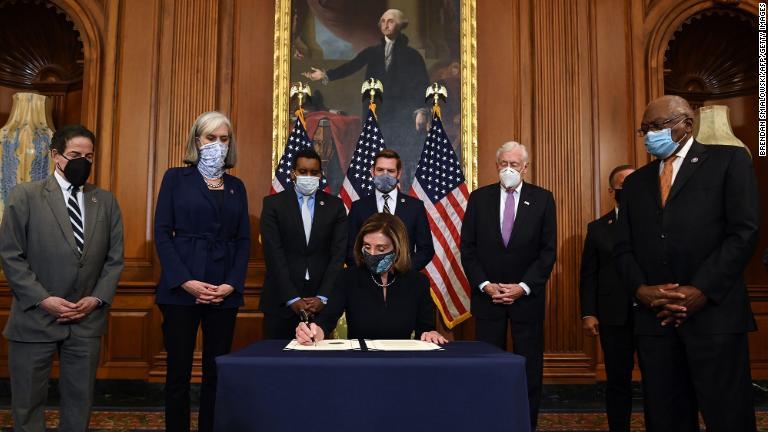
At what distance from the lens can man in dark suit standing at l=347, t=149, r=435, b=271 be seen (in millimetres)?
4555

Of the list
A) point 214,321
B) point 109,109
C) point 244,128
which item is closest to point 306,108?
point 244,128

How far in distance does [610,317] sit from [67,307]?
334 cm

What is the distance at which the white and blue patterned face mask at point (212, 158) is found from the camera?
381 cm

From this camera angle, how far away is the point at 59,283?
140 inches

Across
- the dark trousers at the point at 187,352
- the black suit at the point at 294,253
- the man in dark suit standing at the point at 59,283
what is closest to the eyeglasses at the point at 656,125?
the black suit at the point at 294,253

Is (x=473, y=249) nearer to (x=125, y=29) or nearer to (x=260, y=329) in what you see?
(x=260, y=329)

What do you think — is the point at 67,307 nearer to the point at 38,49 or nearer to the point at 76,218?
the point at 76,218

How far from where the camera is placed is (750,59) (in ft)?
22.2

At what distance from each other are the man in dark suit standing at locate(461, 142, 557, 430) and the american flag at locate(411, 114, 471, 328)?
3.79ft

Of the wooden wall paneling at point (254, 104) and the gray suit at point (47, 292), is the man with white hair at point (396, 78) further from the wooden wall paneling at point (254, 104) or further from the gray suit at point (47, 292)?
the gray suit at point (47, 292)

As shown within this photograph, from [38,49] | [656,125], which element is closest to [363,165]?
[656,125]

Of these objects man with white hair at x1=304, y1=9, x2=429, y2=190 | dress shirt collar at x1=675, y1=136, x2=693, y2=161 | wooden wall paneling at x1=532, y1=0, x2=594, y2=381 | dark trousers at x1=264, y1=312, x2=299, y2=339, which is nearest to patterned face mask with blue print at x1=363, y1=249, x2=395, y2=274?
dark trousers at x1=264, y1=312, x2=299, y2=339

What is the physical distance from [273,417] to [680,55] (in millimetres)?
6488

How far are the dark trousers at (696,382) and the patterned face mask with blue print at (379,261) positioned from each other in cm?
131
